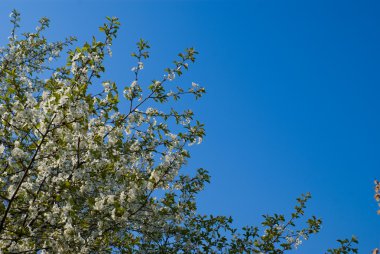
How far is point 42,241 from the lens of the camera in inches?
270

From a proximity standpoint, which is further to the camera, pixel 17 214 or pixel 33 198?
pixel 17 214

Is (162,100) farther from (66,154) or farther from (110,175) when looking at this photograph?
(66,154)

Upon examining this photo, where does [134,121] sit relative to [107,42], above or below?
below

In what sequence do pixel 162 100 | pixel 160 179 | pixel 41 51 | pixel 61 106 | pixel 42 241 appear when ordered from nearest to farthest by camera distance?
pixel 61 106 < pixel 42 241 < pixel 160 179 < pixel 162 100 < pixel 41 51

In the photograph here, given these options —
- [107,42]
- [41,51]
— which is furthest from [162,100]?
[41,51]

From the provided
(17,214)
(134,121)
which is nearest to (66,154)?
(17,214)

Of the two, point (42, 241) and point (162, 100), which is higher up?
point (162, 100)

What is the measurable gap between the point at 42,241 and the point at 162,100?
3.41m

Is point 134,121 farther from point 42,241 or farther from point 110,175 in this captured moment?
point 42,241

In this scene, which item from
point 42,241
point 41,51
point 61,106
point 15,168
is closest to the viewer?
point 61,106

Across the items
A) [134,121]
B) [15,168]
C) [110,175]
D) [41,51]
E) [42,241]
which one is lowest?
A: [42,241]

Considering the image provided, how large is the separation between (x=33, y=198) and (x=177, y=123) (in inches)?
133

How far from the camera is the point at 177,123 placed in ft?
28.5

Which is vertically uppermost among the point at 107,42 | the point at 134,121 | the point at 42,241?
the point at 107,42
